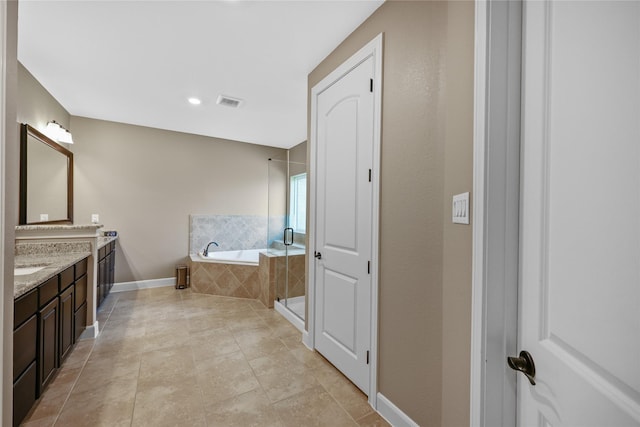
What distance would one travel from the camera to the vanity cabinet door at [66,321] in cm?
207

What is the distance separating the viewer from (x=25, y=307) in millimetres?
1529

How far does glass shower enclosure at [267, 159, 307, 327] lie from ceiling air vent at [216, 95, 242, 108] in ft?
3.59

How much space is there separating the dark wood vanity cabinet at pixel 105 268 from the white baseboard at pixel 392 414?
3.01 m

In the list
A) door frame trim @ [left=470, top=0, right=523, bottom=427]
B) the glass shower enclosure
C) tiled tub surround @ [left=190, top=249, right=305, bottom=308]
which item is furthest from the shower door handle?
door frame trim @ [left=470, top=0, right=523, bottom=427]

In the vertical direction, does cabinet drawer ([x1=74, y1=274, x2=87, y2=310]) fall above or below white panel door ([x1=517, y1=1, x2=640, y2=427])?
below

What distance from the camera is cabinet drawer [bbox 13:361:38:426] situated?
4.79ft

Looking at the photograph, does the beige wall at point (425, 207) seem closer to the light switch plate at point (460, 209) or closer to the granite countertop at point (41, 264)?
the light switch plate at point (460, 209)

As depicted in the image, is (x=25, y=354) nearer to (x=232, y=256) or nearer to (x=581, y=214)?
(x=581, y=214)

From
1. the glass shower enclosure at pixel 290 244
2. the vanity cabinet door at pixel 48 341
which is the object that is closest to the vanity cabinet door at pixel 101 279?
the vanity cabinet door at pixel 48 341

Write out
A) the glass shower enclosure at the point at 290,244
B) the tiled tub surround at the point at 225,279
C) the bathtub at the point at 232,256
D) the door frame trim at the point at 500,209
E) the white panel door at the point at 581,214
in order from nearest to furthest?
the white panel door at the point at 581,214
the door frame trim at the point at 500,209
the glass shower enclosure at the point at 290,244
the tiled tub surround at the point at 225,279
the bathtub at the point at 232,256

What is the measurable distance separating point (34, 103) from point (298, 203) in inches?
114

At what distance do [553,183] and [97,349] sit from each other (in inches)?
132

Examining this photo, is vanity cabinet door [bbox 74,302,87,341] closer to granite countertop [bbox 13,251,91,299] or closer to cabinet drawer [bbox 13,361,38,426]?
granite countertop [bbox 13,251,91,299]

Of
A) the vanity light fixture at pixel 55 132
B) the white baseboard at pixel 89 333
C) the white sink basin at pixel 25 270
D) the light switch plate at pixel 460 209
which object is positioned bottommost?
the white baseboard at pixel 89 333
